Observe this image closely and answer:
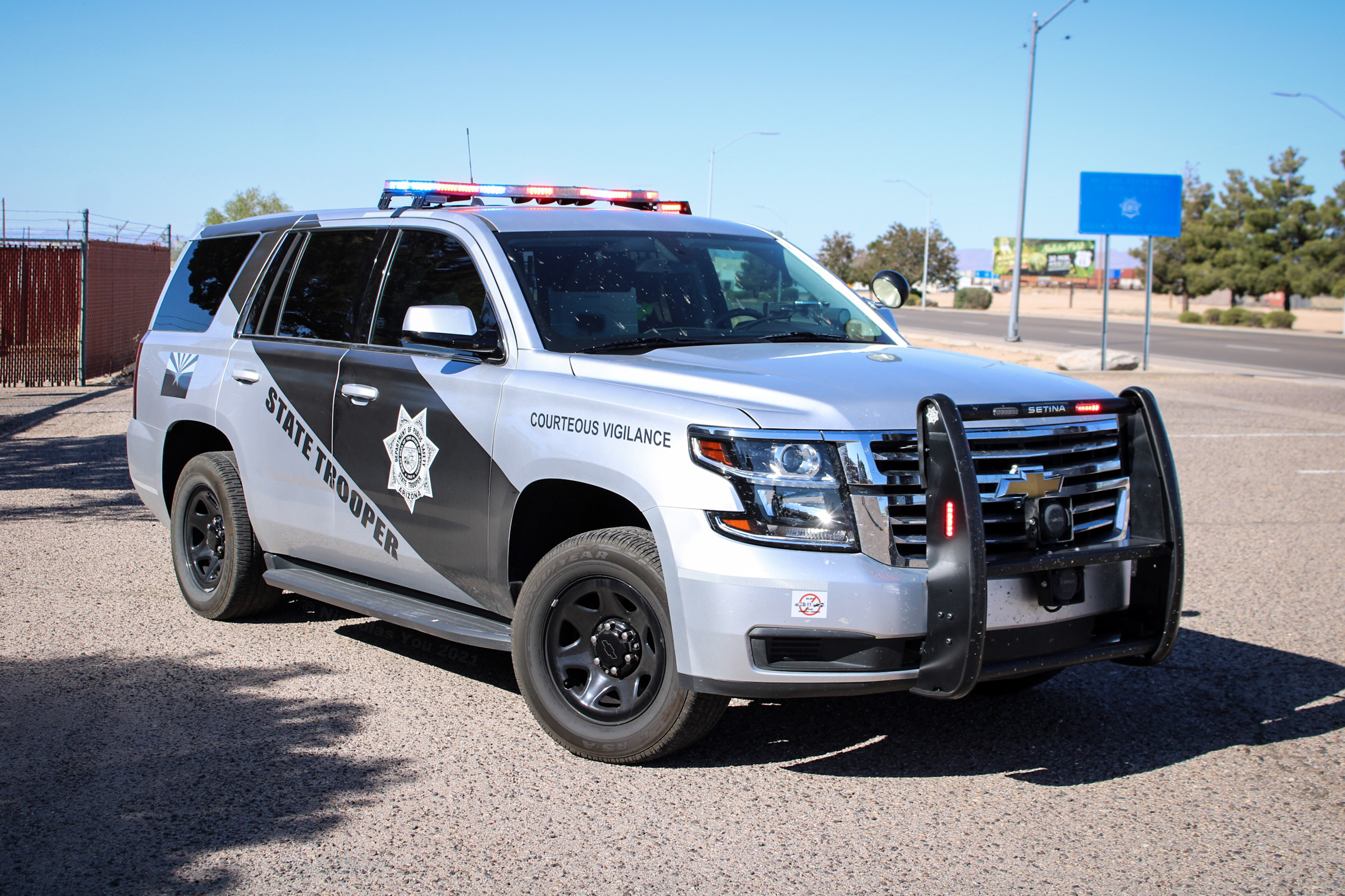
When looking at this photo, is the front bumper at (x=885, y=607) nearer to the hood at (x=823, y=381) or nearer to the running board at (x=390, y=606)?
the hood at (x=823, y=381)

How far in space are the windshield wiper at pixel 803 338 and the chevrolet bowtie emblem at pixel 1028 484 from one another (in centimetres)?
134

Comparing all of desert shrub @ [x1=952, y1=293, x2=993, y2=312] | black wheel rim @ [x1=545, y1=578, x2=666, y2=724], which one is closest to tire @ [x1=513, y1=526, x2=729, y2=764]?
black wheel rim @ [x1=545, y1=578, x2=666, y2=724]

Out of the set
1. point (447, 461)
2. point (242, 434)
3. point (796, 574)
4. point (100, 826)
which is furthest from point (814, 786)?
point (242, 434)

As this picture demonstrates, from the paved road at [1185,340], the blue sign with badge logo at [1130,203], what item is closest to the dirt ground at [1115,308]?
the paved road at [1185,340]

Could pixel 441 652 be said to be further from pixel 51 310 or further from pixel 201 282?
pixel 51 310

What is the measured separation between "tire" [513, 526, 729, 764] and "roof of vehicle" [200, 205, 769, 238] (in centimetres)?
150

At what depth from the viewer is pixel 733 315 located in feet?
17.3

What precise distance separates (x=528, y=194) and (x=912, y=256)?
88.9 metres

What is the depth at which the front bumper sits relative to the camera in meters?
3.79

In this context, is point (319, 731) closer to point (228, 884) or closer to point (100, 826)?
point (100, 826)

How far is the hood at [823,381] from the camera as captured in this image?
3922 mm

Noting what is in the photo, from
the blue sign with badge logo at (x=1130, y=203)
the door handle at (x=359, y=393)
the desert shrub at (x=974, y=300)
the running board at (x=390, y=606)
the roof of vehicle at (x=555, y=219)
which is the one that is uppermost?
the desert shrub at (x=974, y=300)

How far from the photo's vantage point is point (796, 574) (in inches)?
150

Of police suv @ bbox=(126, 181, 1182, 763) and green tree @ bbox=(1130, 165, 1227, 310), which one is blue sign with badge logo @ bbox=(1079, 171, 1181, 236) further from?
green tree @ bbox=(1130, 165, 1227, 310)
